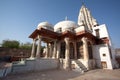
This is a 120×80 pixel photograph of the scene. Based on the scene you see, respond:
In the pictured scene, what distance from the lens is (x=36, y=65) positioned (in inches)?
432

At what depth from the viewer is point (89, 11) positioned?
43.5 meters

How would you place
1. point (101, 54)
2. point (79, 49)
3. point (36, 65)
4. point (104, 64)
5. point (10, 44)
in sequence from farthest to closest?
point (10, 44) → point (79, 49) → point (101, 54) → point (104, 64) → point (36, 65)

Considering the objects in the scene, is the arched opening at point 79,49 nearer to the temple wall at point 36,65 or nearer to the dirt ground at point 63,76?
the temple wall at point 36,65

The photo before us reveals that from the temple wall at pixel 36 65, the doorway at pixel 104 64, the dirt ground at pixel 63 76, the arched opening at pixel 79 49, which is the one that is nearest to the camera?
the dirt ground at pixel 63 76

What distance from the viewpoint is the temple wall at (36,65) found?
9221 millimetres

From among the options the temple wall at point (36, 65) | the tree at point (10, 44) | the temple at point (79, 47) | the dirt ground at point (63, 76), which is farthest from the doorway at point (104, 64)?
the tree at point (10, 44)

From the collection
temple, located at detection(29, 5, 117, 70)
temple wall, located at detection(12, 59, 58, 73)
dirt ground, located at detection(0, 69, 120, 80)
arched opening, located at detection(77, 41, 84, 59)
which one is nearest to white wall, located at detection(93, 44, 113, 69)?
temple, located at detection(29, 5, 117, 70)

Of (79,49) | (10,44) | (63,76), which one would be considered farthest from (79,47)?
(10,44)

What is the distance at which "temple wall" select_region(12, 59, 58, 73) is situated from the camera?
922 cm

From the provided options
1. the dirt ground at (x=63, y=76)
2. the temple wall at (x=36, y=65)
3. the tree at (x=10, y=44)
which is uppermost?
the tree at (x=10, y=44)

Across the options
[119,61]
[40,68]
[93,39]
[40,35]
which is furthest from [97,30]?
[40,68]

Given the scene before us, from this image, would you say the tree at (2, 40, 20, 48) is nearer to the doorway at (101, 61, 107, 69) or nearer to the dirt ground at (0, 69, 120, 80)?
the dirt ground at (0, 69, 120, 80)

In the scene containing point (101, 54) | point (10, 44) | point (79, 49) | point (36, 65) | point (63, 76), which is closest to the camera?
point (63, 76)

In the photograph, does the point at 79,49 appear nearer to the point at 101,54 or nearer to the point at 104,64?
the point at 101,54
